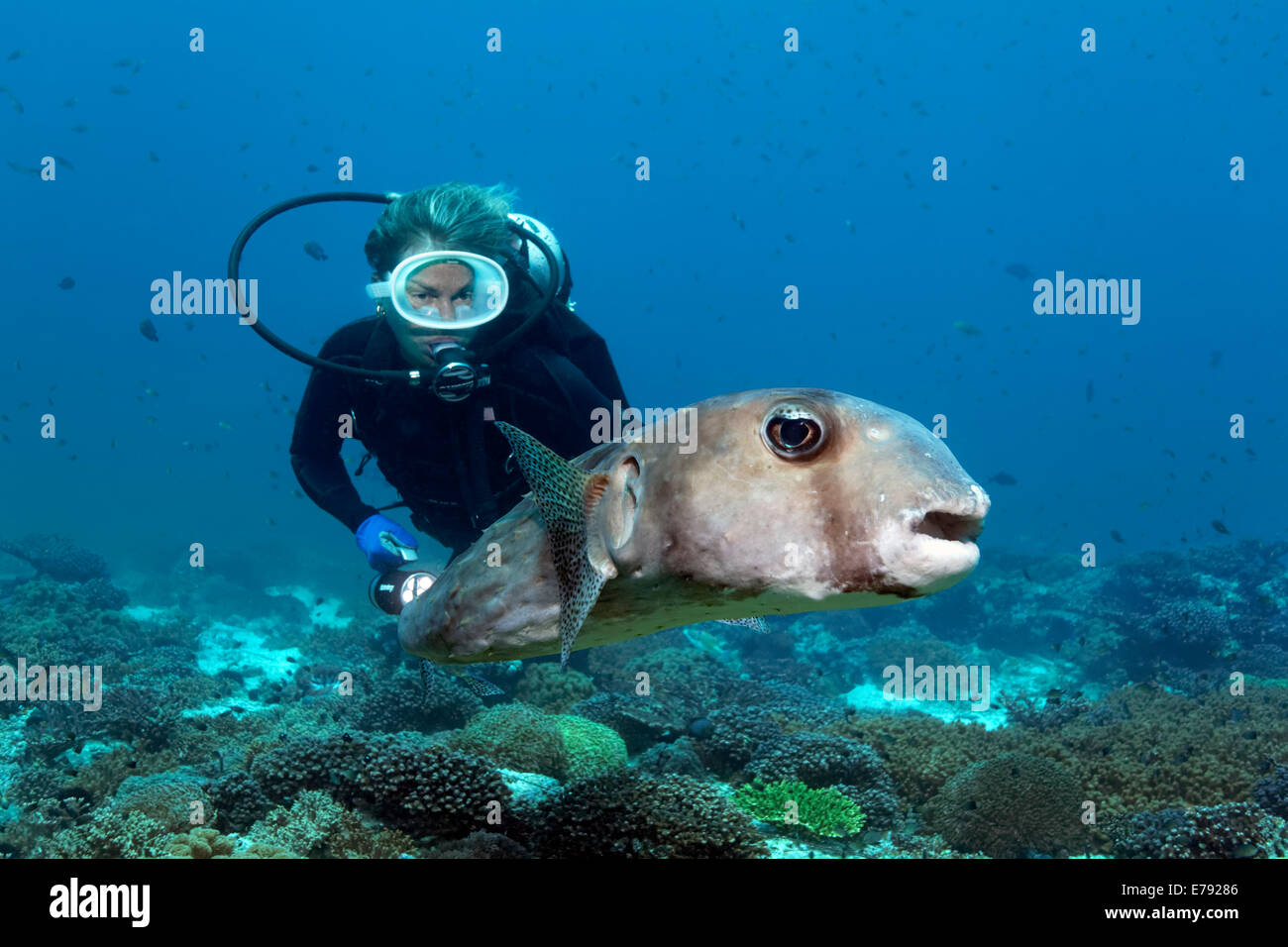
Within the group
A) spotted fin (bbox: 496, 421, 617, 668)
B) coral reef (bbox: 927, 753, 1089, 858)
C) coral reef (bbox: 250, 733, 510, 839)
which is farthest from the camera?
coral reef (bbox: 927, 753, 1089, 858)

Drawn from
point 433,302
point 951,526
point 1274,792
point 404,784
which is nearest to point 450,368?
point 433,302

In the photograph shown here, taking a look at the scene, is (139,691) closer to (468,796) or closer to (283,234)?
(468,796)

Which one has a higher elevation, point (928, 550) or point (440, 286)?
point (440, 286)

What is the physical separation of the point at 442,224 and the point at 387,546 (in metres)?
2.83

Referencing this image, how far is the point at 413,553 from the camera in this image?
5.02 metres

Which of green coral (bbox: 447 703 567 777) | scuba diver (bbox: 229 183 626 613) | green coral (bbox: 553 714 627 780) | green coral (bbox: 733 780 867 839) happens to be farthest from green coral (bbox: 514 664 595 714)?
green coral (bbox: 733 780 867 839)

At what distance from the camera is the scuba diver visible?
18.5 ft

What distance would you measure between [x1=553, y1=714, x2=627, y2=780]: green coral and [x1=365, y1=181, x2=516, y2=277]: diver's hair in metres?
4.45

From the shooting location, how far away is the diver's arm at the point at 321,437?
6504mm

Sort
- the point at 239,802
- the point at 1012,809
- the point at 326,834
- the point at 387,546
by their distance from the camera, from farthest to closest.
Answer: the point at 1012,809 → the point at 387,546 → the point at 239,802 → the point at 326,834

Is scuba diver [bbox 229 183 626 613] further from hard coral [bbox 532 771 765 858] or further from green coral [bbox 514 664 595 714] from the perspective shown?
green coral [bbox 514 664 595 714]

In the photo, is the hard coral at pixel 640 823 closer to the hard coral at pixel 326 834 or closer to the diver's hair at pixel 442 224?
the hard coral at pixel 326 834

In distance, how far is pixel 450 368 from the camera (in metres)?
5.21

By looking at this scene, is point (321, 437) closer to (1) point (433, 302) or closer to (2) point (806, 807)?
(1) point (433, 302)
